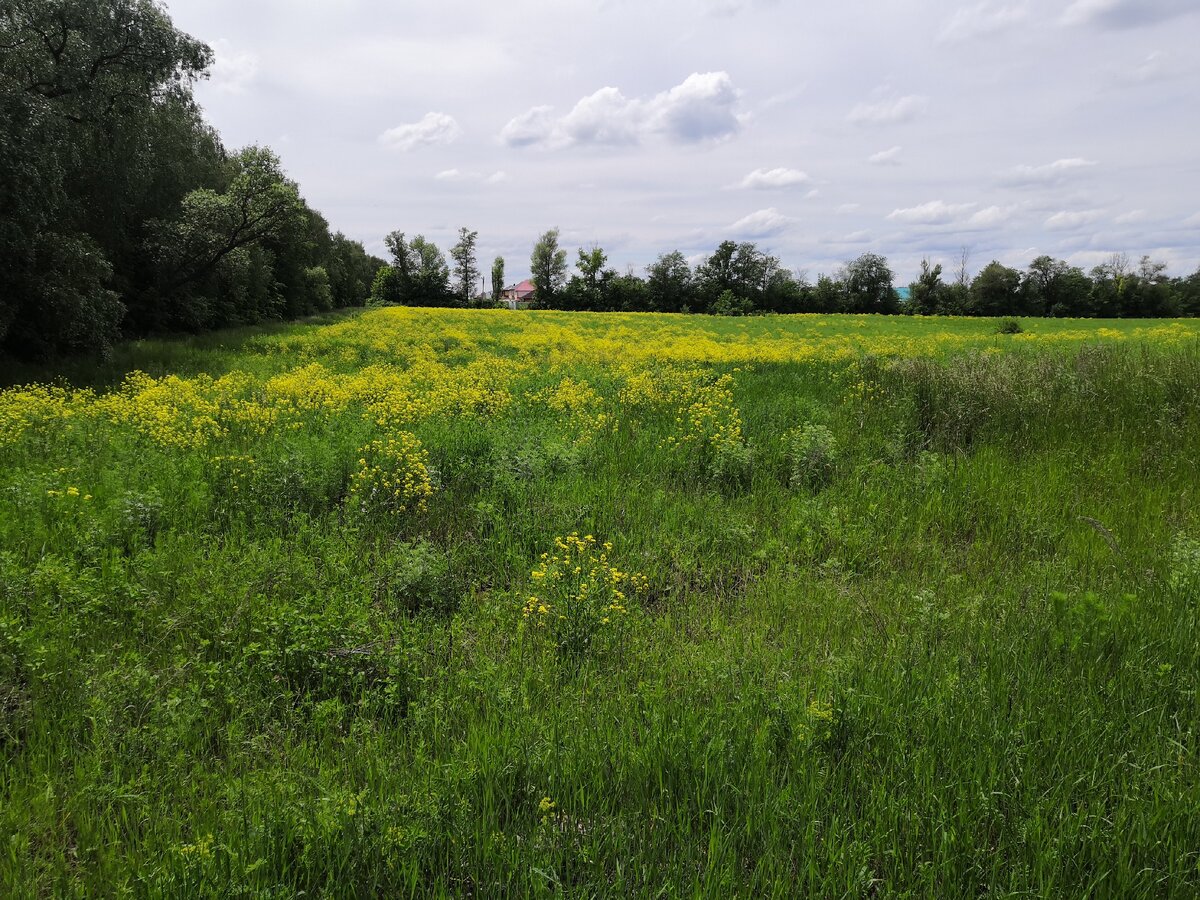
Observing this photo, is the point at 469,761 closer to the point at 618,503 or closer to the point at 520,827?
the point at 520,827

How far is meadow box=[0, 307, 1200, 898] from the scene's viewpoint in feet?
7.78

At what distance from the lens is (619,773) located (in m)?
2.74

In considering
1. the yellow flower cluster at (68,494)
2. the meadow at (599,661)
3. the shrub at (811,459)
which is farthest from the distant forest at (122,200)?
the shrub at (811,459)

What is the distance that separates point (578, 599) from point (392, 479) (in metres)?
3.38

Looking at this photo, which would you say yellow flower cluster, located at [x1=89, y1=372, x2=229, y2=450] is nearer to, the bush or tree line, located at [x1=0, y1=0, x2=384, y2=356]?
tree line, located at [x1=0, y1=0, x2=384, y2=356]

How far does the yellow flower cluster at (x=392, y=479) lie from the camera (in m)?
6.23

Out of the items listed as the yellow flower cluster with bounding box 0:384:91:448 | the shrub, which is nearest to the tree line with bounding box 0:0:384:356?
the yellow flower cluster with bounding box 0:384:91:448

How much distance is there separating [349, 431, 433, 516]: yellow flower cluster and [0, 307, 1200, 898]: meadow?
49 millimetres

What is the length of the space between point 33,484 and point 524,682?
5.76 meters

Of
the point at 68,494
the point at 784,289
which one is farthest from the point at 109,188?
the point at 784,289

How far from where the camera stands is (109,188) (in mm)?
16938

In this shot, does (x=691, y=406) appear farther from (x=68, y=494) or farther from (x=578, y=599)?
(x=68, y=494)

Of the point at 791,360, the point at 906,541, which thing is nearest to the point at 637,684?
the point at 906,541

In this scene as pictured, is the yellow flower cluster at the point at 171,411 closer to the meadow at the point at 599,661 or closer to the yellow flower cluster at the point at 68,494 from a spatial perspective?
the meadow at the point at 599,661
